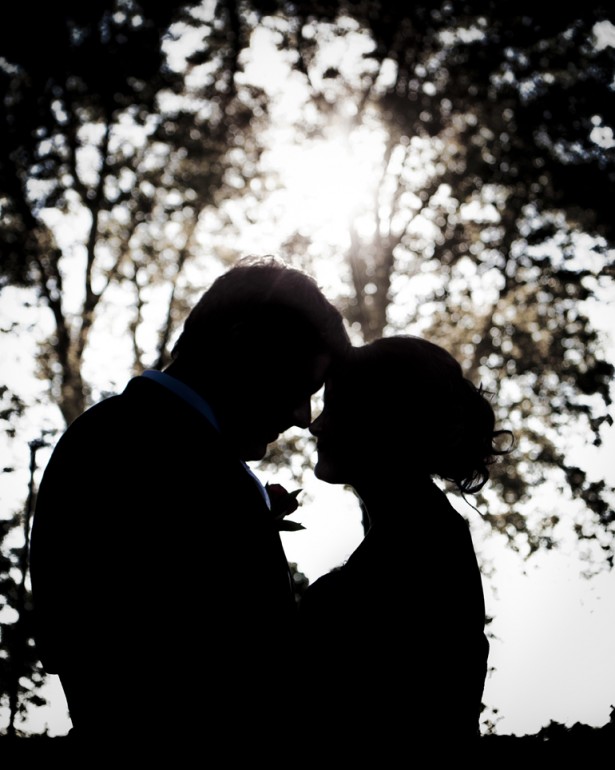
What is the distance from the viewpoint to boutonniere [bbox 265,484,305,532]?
3018 millimetres

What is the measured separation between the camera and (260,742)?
185cm

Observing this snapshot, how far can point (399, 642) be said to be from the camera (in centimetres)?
254

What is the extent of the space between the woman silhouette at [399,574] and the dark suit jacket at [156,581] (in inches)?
22.4

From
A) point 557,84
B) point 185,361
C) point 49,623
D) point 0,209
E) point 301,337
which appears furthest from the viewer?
point 0,209

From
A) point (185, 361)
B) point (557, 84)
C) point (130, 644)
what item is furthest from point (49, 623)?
point (557, 84)

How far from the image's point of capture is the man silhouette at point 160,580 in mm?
1778

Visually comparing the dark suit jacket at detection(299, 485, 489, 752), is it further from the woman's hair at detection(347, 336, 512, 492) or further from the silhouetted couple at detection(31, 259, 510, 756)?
the woman's hair at detection(347, 336, 512, 492)

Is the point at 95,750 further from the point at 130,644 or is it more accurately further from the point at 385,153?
the point at 385,153

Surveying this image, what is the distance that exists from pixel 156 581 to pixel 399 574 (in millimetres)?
1211

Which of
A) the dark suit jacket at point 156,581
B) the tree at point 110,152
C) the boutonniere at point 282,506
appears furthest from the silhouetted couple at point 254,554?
the tree at point 110,152

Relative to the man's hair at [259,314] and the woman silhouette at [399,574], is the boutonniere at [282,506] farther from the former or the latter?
the man's hair at [259,314]

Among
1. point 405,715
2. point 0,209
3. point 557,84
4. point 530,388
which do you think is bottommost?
point 405,715

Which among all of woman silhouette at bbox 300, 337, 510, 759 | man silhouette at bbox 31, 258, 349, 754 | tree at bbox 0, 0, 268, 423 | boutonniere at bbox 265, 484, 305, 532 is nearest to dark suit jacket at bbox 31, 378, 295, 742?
man silhouette at bbox 31, 258, 349, 754

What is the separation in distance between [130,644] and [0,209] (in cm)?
1536
